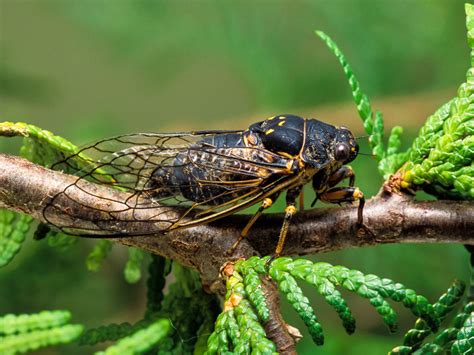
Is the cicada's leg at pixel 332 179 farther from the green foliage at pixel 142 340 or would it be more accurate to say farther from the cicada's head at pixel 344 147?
the green foliage at pixel 142 340

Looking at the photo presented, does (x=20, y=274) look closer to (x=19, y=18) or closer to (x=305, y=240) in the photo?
(x=305, y=240)

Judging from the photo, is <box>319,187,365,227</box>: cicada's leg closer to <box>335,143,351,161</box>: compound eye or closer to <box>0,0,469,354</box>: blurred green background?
<box>335,143,351,161</box>: compound eye

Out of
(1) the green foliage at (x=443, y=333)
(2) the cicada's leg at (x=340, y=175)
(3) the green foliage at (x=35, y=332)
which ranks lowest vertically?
(1) the green foliage at (x=443, y=333)

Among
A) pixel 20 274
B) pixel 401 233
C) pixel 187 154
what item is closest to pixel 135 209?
pixel 187 154

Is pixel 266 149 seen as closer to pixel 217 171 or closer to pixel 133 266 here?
pixel 217 171

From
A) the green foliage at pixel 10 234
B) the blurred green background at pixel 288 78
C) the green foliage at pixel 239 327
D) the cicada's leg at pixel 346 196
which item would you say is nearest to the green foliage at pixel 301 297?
the green foliage at pixel 239 327

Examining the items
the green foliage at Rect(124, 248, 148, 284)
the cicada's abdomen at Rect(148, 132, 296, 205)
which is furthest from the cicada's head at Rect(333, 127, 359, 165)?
the green foliage at Rect(124, 248, 148, 284)
